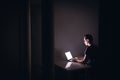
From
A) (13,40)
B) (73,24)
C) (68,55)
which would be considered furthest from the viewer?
(73,24)

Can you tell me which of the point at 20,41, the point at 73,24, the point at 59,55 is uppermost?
the point at 73,24

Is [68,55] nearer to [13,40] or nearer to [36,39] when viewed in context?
[36,39]

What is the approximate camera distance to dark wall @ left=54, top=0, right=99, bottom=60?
557cm

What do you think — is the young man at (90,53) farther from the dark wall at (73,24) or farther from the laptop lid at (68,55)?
the dark wall at (73,24)

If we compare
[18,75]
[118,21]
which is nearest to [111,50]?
[118,21]

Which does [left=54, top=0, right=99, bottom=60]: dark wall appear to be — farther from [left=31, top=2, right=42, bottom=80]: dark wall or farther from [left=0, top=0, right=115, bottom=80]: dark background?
[left=31, top=2, right=42, bottom=80]: dark wall

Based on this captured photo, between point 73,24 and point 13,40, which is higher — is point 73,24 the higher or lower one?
the higher one

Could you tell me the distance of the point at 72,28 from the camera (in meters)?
5.80

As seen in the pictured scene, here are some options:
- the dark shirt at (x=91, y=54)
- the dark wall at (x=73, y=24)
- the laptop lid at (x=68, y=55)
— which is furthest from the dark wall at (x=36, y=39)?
the dark shirt at (x=91, y=54)

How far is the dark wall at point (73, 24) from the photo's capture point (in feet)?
18.3

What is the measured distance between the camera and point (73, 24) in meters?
5.81

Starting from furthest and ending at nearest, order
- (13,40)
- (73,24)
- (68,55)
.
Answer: (73,24) → (68,55) → (13,40)

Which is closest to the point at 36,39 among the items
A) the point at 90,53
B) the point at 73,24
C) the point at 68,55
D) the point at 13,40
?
the point at 13,40

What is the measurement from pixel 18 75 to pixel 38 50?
876 millimetres
